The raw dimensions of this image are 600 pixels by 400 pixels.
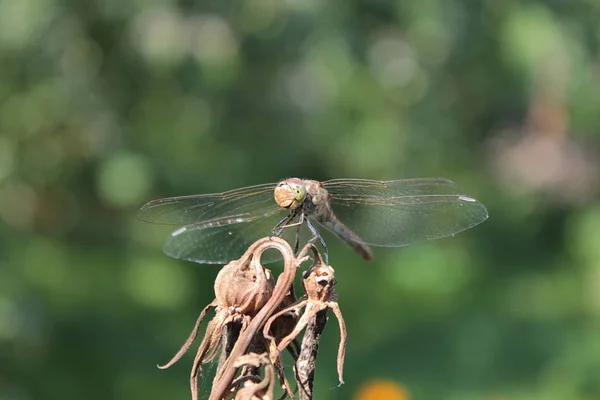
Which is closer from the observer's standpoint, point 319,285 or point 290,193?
point 319,285

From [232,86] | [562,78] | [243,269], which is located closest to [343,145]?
[232,86]

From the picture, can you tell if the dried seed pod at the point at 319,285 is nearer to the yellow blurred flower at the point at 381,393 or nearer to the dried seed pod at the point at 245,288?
the dried seed pod at the point at 245,288

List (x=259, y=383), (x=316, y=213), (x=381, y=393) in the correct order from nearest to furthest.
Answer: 1. (x=259, y=383)
2. (x=316, y=213)
3. (x=381, y=393)

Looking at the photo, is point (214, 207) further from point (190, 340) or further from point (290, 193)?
point (190, 340)

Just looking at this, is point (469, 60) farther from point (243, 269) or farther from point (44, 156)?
point (243, 269)

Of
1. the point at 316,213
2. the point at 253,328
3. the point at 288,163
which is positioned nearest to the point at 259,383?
the point at 253,328

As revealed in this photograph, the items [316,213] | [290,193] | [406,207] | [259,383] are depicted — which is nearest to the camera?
[259,383]

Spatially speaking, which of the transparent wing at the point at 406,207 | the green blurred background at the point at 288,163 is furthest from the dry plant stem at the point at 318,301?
the green blurred background at the point at 288,163

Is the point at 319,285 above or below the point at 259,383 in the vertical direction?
above
